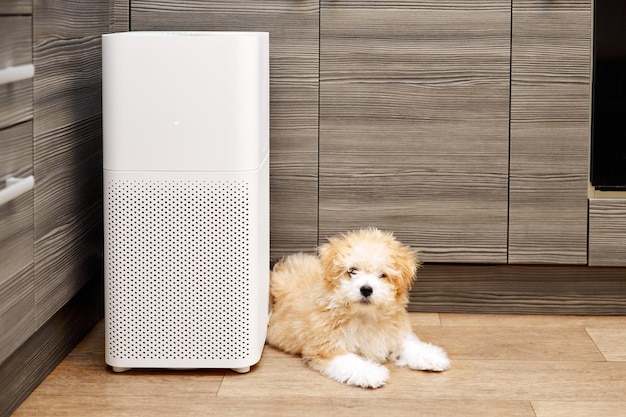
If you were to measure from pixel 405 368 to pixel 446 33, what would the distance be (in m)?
0.88

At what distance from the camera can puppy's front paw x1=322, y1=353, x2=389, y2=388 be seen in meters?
2.07

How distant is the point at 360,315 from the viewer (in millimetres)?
2215

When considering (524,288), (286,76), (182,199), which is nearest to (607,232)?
(524,288)

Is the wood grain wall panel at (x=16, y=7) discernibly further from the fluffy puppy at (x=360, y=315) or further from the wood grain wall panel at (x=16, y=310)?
the fluffy puppy at (x=360, y=315)

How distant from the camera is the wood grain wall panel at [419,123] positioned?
98.4 inches

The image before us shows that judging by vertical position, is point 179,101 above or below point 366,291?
above

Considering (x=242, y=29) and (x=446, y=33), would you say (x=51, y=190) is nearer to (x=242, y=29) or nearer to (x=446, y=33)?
(x=242, y=29)

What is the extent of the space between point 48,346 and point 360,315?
698 millimetres

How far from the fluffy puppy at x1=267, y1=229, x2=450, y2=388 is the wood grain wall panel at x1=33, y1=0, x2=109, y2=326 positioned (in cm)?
55

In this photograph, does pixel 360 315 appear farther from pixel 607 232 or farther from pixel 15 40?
pixel 15 40

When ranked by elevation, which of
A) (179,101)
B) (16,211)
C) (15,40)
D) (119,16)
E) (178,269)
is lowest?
(178,269)

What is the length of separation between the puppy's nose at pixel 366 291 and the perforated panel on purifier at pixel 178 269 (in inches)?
9.9

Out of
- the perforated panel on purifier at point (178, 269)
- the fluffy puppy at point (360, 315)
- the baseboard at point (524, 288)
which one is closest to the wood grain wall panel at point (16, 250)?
the perforated panel on purifier at point (178, 269)

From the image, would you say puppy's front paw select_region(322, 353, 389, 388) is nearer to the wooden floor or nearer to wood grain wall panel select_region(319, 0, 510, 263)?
the wooden floor
